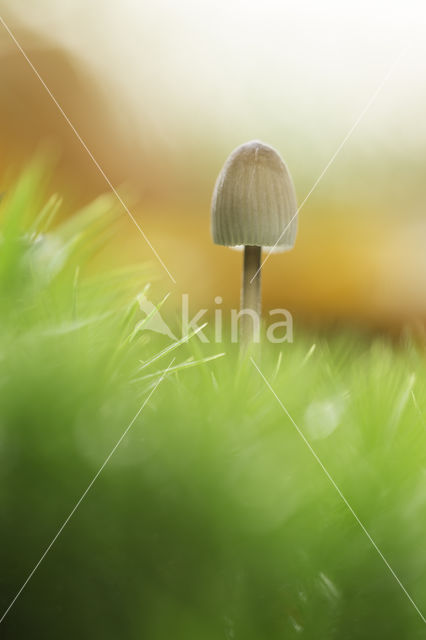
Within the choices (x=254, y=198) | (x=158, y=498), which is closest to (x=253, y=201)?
(x=254, y=198)

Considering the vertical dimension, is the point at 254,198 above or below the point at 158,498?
above

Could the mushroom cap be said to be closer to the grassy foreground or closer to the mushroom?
the mushroom

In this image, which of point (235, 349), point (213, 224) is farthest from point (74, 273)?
point (213, 224)

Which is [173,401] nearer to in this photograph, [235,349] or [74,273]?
[74,273]

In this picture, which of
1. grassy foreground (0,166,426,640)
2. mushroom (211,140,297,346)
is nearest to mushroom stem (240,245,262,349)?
mushroom (211,140,297,346)

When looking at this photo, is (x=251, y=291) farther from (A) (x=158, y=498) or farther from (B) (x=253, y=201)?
(A) (x=158, y=498)

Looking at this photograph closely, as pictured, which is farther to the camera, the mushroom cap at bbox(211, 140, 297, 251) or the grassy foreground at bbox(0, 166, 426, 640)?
the mushroom cap at bbox(211, 140, 297, 251)

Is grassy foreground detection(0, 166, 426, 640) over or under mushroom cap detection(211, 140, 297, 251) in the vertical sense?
under
